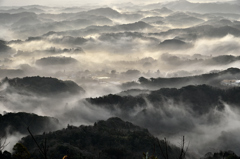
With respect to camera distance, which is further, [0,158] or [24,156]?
[0,158]

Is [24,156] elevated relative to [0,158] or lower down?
elevated
